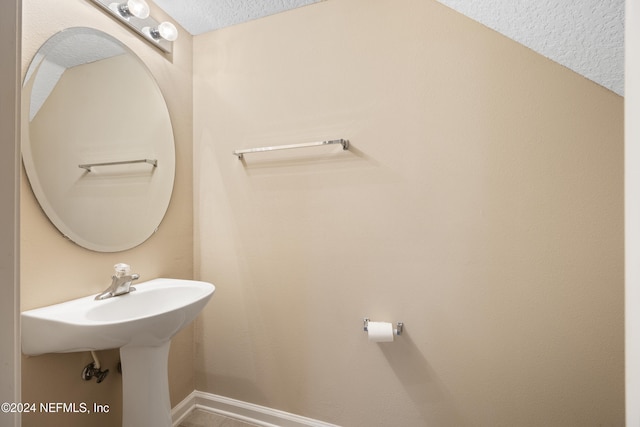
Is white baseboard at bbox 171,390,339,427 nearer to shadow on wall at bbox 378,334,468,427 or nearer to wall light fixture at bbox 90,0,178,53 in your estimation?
shadow on wall at bbox 378,334,468,427

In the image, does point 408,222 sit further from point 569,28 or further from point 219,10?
point 219,10

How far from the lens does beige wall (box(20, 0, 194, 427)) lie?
93cm

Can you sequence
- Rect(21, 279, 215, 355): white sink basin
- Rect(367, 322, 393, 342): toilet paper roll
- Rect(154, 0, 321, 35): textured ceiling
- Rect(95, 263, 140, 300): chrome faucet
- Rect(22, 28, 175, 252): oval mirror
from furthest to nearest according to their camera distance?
Rect(154, 0, 321, 35): textured ceiling
Rect(367, 322, 393, 342): toilet paper roll
Rect(95, 263, 140, 300): chrome faucet
Rect(22, 28, 175, 252): oval mirror
Rect(21, 279, 215, 355): white sink basin

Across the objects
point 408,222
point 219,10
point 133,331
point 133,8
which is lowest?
point 133,331

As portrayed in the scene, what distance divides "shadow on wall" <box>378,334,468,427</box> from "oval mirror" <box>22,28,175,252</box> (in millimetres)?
1282

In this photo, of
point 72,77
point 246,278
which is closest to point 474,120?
point 246,278

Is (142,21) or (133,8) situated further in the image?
(142,21)

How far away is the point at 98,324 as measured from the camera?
814 millimetres

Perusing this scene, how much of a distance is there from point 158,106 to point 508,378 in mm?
2009

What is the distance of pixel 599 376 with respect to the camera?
1027mm

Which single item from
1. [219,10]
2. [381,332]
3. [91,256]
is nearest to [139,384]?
[91,256]

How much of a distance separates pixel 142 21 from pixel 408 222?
1552mm

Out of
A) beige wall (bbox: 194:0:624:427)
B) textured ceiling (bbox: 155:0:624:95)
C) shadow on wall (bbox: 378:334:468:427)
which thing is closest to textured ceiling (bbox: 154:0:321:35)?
beige wall (bbox: 194:0:624:427)

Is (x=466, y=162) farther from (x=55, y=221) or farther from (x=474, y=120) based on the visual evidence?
(x=55, y=221)
